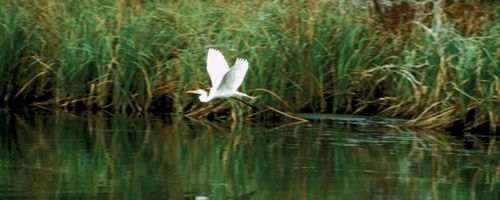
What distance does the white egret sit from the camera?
40.8 feet

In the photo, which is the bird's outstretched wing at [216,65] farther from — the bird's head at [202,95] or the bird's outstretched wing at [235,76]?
the bird's outstretched wing at [235,76]

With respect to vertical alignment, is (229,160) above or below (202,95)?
below

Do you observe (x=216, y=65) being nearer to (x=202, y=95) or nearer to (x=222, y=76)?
(x=202, y=95)

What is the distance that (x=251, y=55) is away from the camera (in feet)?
46.6

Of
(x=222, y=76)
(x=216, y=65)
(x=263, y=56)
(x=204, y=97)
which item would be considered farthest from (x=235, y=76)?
(x=263, y=56)

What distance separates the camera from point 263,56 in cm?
1423

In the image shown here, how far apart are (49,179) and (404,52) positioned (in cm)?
525

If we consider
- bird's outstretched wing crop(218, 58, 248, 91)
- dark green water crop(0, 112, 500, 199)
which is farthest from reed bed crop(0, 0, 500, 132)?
bird's outstretched wing crop(218, 58, 248, 91)

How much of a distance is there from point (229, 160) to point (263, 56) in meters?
2.81

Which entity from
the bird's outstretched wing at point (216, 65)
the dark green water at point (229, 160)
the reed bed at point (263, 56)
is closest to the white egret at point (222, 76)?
the bird's outstretched wing at point (216, 65)

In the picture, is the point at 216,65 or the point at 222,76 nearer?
→ the point at 222,76

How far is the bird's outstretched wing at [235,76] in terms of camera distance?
1234 centimetres

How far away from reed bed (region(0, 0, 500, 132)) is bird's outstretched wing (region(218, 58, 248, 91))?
4.27 feet

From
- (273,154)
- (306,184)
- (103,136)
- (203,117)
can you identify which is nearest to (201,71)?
(203,117)
